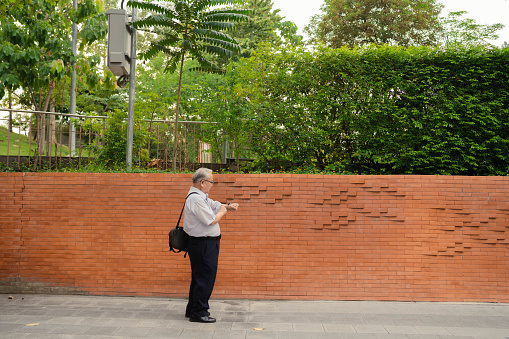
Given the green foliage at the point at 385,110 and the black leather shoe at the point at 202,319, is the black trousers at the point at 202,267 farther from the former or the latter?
the green foliage at the point at 385,110

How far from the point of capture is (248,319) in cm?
580

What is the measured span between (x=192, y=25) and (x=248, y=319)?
5.43m

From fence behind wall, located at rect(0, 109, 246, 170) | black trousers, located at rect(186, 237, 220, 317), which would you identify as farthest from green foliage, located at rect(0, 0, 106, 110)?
black trousers, located at rect(186, 237, 220, 317)

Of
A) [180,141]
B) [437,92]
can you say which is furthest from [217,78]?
[437,92]

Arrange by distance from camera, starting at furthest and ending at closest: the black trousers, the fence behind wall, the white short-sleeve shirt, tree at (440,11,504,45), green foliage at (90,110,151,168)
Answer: tree at (440,11,504,45) < green foliage at (90,110,151,168) < the fence behind wall < the black trousers < the white short-sleeve shirt

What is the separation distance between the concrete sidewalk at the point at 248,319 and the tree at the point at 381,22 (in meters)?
18.6

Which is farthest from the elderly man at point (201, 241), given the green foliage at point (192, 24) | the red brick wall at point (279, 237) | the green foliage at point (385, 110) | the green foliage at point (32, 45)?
the green foliage at point (32, 45)

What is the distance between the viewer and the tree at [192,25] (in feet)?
25.8

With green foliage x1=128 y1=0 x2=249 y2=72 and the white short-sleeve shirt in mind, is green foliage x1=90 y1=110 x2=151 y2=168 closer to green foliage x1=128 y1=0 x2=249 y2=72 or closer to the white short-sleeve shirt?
green foliage x1=128 y1=0 x2=249 y2=72

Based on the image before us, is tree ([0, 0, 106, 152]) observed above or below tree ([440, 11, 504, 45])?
below

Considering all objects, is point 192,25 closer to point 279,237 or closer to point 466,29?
point 279,237

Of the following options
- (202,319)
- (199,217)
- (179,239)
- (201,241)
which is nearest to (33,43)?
(179,239)

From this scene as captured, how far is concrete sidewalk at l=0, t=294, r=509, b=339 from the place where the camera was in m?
5.20

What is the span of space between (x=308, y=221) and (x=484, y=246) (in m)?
2.90
